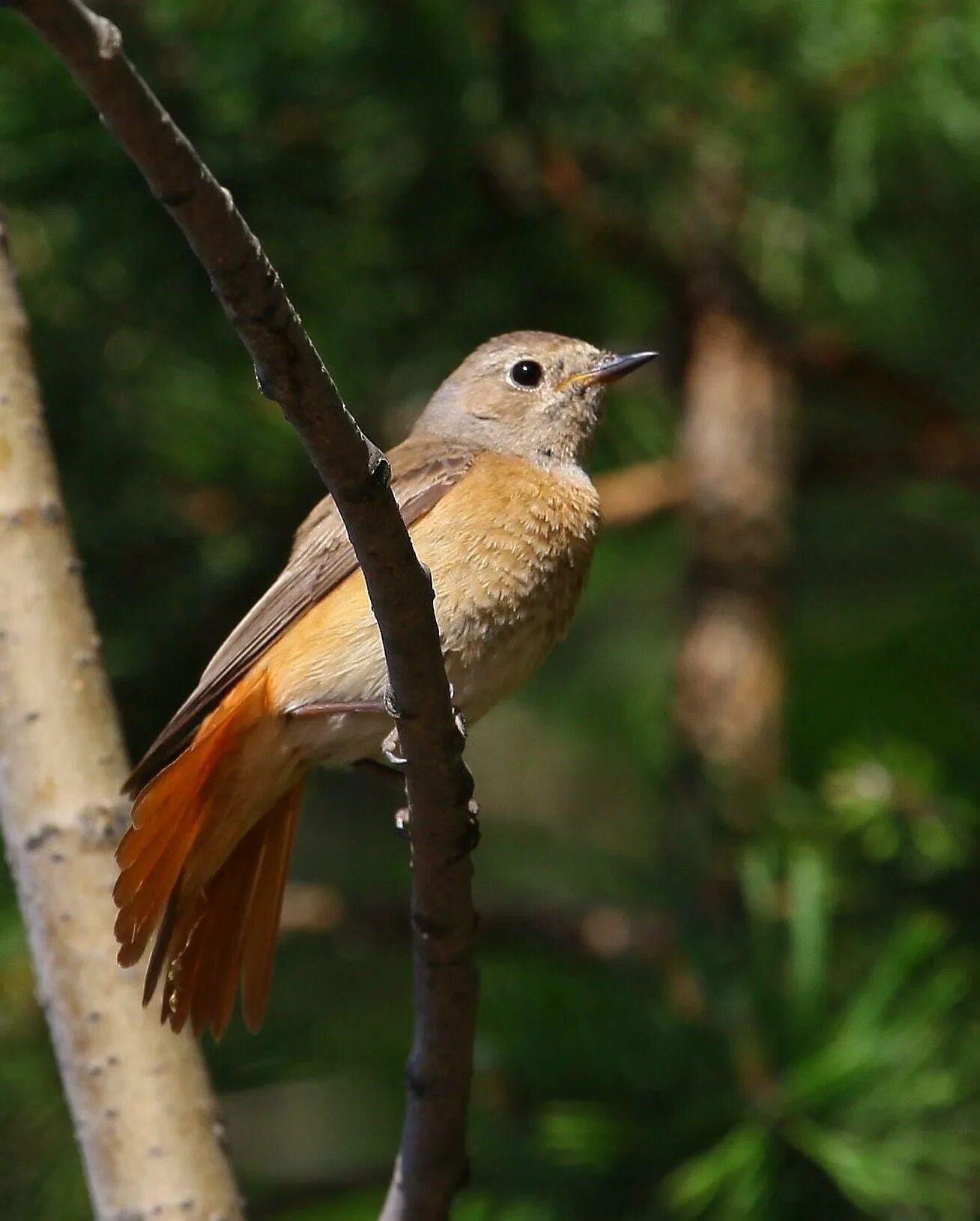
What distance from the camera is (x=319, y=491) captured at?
3.64 m

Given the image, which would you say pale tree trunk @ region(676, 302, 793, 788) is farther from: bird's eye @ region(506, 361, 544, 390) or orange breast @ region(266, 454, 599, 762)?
orange breast @ region(266, 454, 599, 762)

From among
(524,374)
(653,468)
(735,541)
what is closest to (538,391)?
(524,374)

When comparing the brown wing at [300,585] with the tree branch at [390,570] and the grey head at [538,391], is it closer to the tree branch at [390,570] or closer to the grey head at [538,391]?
the grey head at [538,391]

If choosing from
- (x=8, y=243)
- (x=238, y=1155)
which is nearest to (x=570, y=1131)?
(x=8, y=243)

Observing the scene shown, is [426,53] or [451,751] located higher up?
[426,53]

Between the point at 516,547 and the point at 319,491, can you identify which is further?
the point at 319,491

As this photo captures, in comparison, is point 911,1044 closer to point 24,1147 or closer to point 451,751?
point 451,751

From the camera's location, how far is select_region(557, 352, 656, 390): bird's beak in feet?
10.6

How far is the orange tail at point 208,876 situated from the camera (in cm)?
235

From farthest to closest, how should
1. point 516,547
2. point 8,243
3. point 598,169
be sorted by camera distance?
point 598,169, point 516,547, point 8,243

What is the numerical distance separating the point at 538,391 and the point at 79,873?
4.90 feet

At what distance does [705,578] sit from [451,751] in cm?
160

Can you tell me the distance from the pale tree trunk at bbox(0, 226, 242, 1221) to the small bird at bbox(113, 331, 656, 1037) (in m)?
0.05

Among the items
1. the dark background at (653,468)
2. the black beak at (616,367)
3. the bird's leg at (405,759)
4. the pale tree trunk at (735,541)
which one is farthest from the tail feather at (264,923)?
the black beak at (616,367)
